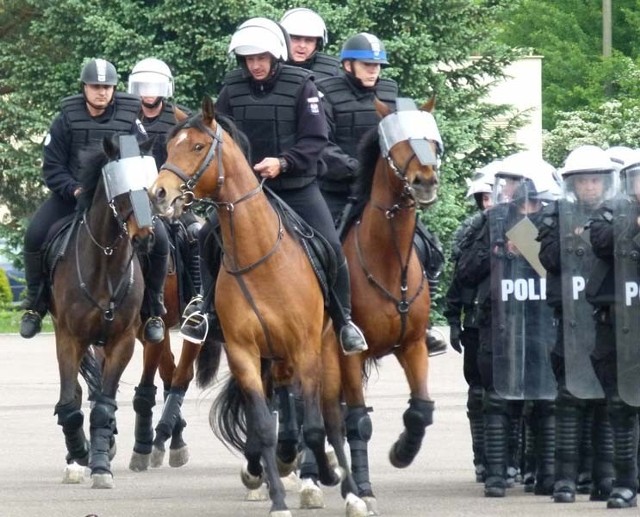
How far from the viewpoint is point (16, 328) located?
3412cm

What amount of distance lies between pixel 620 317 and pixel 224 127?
2.63 m

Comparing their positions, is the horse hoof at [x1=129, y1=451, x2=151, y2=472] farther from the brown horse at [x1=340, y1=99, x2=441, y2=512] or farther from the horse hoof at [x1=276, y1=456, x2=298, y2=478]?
the brown horse at [x1=340, y1=99, x2=441, y2=512]

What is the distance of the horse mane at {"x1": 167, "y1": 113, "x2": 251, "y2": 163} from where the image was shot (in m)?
10.8

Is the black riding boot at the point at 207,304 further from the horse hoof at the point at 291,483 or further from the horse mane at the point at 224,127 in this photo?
the horse hoof at the point at 291,483

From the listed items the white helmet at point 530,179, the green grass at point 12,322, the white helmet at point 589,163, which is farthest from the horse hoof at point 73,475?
the green grass at point 12,322

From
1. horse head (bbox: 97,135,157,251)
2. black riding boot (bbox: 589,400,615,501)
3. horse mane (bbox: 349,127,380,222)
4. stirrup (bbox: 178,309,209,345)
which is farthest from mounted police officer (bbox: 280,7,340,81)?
black riding boot (bbox: 589,400,615,501)

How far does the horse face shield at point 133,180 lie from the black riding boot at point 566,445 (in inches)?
120

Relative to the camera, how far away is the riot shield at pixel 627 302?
35.7 ft

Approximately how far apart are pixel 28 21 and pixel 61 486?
2859 cm

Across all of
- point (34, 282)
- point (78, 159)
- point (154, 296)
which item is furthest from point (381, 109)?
point (34, 282)

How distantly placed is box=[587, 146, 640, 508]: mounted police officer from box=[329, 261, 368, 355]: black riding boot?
1.46m

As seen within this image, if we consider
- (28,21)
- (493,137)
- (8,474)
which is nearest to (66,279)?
(8,474)

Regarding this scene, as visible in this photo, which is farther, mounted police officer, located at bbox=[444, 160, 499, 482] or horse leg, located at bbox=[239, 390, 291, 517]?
mounted police officer, located at bbox=[444, 160, 499, 482]

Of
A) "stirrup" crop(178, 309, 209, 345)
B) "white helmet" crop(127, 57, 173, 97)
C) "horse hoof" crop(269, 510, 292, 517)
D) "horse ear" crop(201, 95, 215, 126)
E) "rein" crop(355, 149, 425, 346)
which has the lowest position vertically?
"horse hoof" crop(269, 510, 292, 517)
